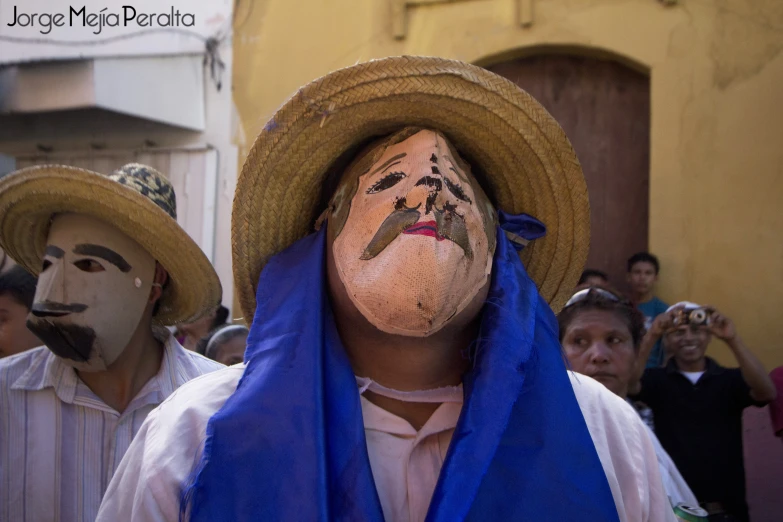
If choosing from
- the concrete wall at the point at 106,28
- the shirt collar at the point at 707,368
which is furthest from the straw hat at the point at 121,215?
the concrete wall at the point at 106,28

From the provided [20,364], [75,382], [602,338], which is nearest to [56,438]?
[75,382]

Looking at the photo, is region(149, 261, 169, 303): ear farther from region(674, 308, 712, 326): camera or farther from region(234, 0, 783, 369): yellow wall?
region(234, 0, 783, 369): yellow wall

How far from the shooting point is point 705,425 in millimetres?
3967

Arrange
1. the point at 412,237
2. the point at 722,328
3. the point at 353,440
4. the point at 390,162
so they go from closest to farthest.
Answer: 1. the point at 353,440
2. the point at 412,237
3. the point at 390,162
4. the point at 722,328

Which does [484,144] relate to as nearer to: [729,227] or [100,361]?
[100,361]

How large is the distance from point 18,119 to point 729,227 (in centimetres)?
692

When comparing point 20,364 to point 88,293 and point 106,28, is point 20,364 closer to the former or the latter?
point 88,293

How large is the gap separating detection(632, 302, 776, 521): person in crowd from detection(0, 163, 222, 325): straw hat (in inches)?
88.5

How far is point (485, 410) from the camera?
174 centimetres

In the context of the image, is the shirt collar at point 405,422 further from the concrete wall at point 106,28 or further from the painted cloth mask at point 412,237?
the concrete wall at point 106,28

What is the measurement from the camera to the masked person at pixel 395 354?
168cm

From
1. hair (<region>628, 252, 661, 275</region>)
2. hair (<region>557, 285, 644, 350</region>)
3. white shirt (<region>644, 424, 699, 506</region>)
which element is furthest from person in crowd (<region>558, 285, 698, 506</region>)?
hair (<region>628, 252, 661, 275</region>)

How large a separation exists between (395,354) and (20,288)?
265 cm

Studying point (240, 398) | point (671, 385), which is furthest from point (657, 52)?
point (240, 398)
